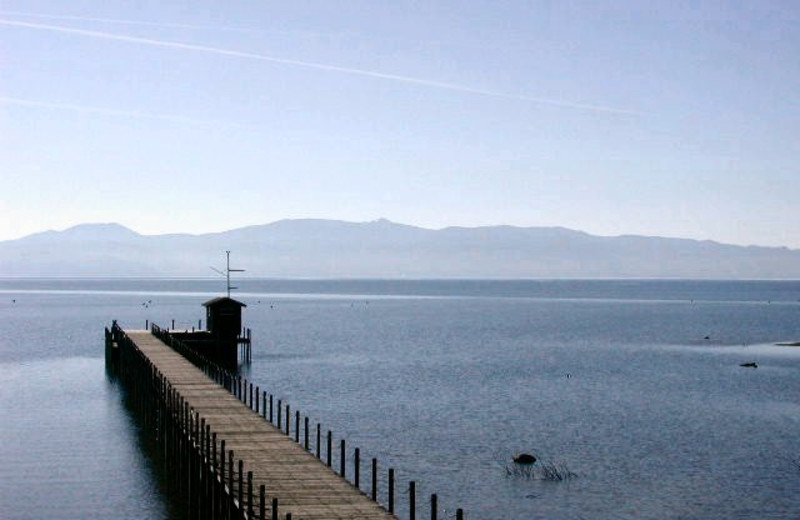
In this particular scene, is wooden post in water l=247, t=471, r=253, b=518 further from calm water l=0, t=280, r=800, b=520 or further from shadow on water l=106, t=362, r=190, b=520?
calm water l=0, t=280, r=800, b=520

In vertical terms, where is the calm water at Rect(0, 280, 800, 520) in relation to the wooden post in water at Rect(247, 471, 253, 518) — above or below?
below

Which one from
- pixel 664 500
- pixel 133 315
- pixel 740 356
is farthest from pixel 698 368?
pixel 133 315

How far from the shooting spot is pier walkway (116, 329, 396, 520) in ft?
88.9

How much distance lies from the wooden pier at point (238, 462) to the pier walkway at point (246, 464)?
0.09 ft

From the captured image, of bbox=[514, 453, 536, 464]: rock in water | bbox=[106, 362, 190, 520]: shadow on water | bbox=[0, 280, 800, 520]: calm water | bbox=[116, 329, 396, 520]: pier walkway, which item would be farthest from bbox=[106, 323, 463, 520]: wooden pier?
bbox=[514, 453, 536, 464]: rock in water


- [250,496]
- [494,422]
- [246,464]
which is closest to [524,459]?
[494,422]

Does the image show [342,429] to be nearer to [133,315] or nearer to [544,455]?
[544,455]

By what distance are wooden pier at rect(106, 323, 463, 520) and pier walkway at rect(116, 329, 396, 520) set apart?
0.09ft

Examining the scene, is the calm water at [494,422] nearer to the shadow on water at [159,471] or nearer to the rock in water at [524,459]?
the shadow on water at [159,471]

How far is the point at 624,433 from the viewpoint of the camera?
54.5m

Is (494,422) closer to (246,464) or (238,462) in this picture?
(246,464)

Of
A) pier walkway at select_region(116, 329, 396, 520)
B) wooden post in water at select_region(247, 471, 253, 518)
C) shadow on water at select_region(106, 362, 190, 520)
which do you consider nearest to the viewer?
wooden post in water at select_region(247, 471, 253, 518)

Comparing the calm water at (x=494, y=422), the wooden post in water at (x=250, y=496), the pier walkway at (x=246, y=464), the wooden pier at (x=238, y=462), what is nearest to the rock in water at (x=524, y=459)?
the calm water at (x=494, y=422)

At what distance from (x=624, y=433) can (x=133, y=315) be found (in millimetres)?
139047
